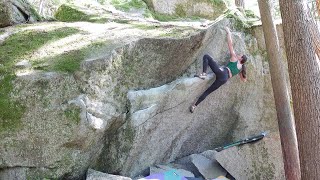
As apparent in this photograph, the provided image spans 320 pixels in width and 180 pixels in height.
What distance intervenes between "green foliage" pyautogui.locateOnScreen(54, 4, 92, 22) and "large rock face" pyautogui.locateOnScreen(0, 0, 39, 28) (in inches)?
48.7

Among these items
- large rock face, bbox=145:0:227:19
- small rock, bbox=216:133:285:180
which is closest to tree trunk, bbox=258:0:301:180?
small rock, bbox=216:133:285:180

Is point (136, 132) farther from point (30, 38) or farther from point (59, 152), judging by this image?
point (30, 38)

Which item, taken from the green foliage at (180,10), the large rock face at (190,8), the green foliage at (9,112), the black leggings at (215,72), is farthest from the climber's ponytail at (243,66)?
the green foliage at (180,10)

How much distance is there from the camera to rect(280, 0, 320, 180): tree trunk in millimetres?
5918

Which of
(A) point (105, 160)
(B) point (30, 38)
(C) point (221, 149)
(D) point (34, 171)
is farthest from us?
(C) point (221, 149)

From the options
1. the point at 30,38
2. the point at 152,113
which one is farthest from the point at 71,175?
the point at 30,38

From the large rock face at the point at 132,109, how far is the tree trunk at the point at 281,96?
0.78m

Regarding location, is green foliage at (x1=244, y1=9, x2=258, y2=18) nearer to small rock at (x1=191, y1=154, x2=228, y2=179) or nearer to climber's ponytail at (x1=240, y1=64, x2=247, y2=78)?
climber's ponytail at (x1=240, y1=64, x2=247, y2=78)

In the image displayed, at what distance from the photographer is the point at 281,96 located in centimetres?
790

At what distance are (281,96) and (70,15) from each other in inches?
249

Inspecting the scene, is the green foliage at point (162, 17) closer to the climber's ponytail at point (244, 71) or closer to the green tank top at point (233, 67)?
the climber's ponytail at point (244, 71)

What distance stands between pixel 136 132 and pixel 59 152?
1.60 metres

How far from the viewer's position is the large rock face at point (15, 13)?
8586mm

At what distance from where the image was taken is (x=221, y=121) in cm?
900
